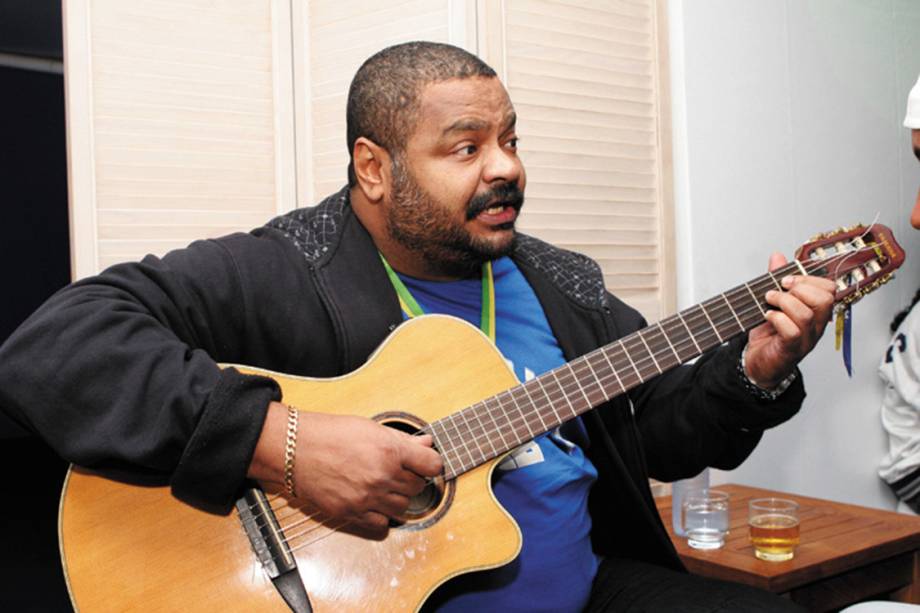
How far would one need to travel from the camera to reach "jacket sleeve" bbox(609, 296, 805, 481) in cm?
142

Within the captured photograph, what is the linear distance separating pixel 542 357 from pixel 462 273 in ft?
0.71

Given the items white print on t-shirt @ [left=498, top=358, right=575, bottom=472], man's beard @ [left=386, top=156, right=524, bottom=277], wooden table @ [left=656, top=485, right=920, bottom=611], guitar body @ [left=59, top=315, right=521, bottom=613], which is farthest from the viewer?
wooden table @ [left=656, top=485, right=920, bottom=611]

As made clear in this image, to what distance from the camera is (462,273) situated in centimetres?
160

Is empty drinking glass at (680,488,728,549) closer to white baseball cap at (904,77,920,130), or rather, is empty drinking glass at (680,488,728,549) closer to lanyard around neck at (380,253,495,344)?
lanyard around neck at (380,253,495,344)

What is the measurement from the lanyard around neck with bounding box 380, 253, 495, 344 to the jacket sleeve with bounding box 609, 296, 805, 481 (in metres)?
0.26

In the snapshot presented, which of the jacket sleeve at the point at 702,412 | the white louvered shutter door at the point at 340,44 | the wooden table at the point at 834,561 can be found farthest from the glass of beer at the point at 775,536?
the white louvered shutter door at the point at 340,44

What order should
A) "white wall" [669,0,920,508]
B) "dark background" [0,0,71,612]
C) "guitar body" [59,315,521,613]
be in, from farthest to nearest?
"dark background" [0,0,71,612], "white wall" [669,0,920,508], "guitar body" [59,315,521,613]

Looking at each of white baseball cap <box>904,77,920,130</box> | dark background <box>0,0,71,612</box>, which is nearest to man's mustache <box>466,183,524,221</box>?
white baseball cap <box>904,77,920,130</box>

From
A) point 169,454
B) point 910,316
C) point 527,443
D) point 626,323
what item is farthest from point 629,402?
point 910,316

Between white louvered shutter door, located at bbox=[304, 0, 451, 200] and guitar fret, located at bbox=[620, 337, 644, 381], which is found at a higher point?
white louvered shutter door, located at bbox=[304, 0, 451, 200]

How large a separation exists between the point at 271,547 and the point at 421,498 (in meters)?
0.24

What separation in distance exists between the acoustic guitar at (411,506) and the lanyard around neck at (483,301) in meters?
0.15

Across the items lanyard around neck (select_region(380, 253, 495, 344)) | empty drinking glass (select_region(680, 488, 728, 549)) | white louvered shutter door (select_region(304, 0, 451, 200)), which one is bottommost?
empty drinking glass (select_region(680, 488, 728, 549))

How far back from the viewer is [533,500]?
1.41 metres
